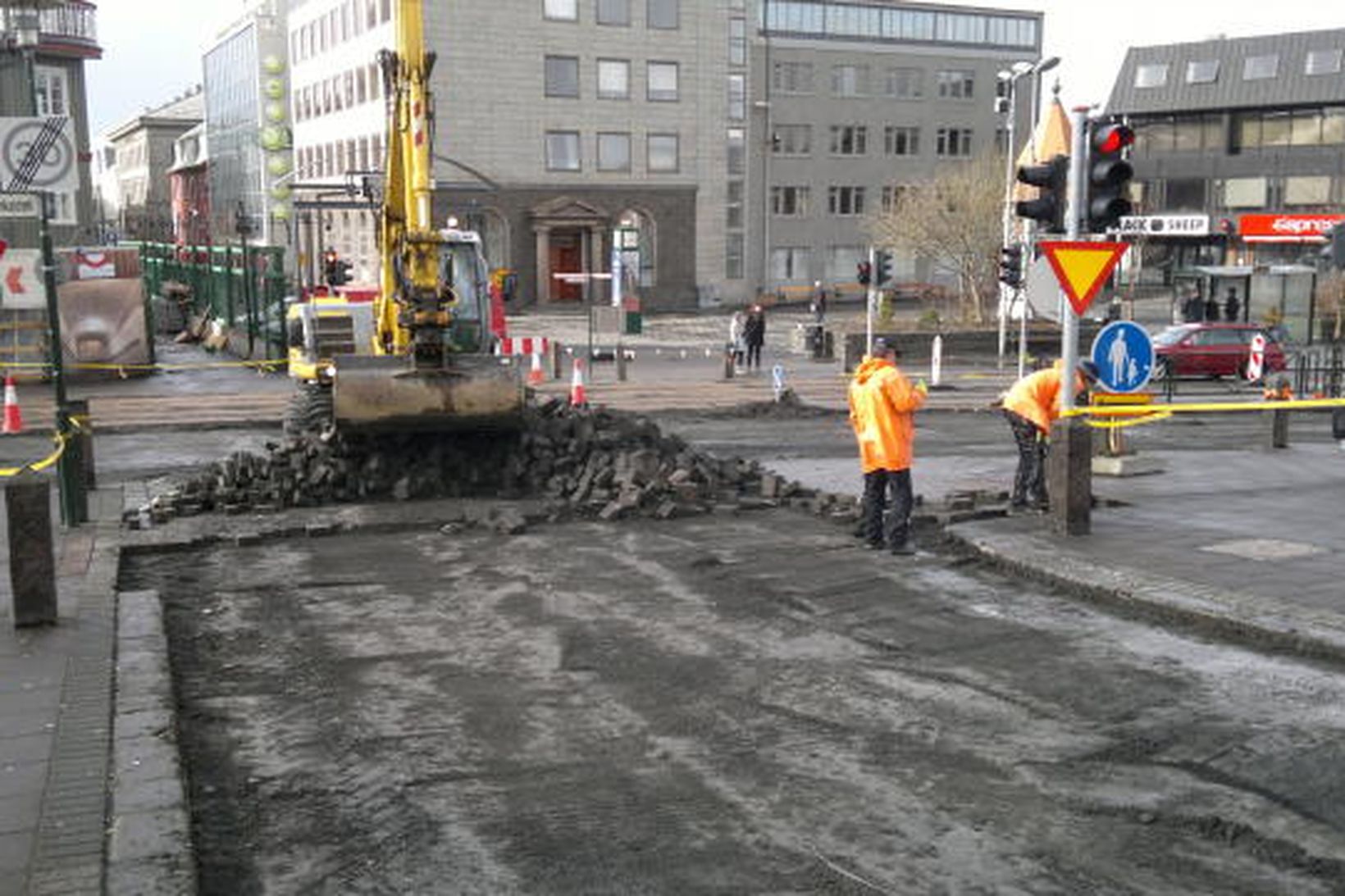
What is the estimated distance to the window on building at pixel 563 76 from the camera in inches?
2275

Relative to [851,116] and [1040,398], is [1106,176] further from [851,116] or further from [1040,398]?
[851,116]

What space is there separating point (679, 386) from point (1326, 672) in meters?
21.4

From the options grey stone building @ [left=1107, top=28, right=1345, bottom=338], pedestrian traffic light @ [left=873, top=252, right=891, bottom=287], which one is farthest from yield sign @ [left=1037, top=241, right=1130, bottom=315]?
grey stone building @ [left=1107, top=28, right=1345, bottom=338]

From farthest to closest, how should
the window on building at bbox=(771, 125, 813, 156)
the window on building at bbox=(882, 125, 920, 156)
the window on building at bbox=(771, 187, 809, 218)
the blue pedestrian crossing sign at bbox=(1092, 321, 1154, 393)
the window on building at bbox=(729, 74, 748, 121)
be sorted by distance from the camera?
the window on building at bbox=(882, 125, 920, 156) → the window on building at bbox=(771, 187, 809, 218) → the window on building at bbox=(771, 125, 813, 156) → the window on building at bbox=(729, 74, 748, 121) → the blue pedestrian crossing sign at bbox=(1092, 321, 1154, 393)

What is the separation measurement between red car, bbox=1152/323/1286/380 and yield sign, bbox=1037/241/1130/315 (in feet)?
69.1

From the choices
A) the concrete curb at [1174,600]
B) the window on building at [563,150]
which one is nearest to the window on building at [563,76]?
the window on building at [563,150]

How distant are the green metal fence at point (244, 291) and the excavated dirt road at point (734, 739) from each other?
2327cm

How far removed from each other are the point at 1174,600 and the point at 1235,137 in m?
61.7

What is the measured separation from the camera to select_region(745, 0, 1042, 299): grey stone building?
223 feet

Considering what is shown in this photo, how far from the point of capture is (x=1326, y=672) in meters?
7.91

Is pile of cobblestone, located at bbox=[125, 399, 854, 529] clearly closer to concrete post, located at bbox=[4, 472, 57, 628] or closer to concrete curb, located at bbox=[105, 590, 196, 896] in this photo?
concrete post, located at bbox=[4, 472, 57, 628]

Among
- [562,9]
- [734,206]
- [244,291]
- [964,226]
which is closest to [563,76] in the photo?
[562,9]

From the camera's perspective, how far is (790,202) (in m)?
68.8

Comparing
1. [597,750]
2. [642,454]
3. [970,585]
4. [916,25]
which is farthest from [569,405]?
[916,25]
